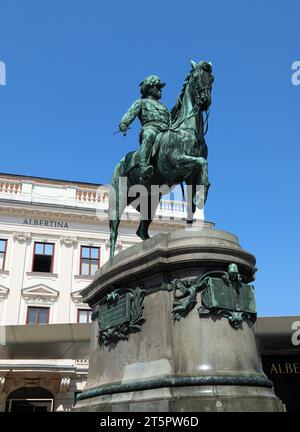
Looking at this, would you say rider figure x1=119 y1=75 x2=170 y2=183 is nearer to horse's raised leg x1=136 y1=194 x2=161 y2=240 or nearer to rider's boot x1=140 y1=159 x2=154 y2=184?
rider's boot x1=140 y1=159 x2=154 y2=184

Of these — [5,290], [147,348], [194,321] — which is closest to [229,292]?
[194,321]

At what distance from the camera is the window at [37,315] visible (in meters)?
25.2

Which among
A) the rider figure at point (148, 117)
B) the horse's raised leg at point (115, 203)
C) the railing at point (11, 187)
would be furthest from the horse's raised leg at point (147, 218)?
the railing at point (11, 187)

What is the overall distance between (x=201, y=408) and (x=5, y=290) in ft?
72.5

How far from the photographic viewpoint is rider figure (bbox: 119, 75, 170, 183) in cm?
689

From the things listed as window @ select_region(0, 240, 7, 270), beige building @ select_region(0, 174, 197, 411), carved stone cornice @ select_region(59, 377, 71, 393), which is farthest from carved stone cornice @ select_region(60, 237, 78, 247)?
carved stone cornice @ select_region(59, 377, 71, 393)

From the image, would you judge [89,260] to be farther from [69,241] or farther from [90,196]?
[90,196]

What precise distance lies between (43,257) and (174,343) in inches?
870

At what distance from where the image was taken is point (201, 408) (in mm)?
4613

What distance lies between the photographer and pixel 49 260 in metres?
26.6

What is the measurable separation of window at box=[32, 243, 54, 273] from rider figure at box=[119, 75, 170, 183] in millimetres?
19840

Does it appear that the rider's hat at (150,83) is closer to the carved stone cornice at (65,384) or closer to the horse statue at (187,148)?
the horse statue at (187,148)

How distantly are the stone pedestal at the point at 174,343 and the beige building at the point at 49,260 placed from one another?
16.6 metres

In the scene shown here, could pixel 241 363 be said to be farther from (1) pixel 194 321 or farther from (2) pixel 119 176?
(2) pixel 119 176
